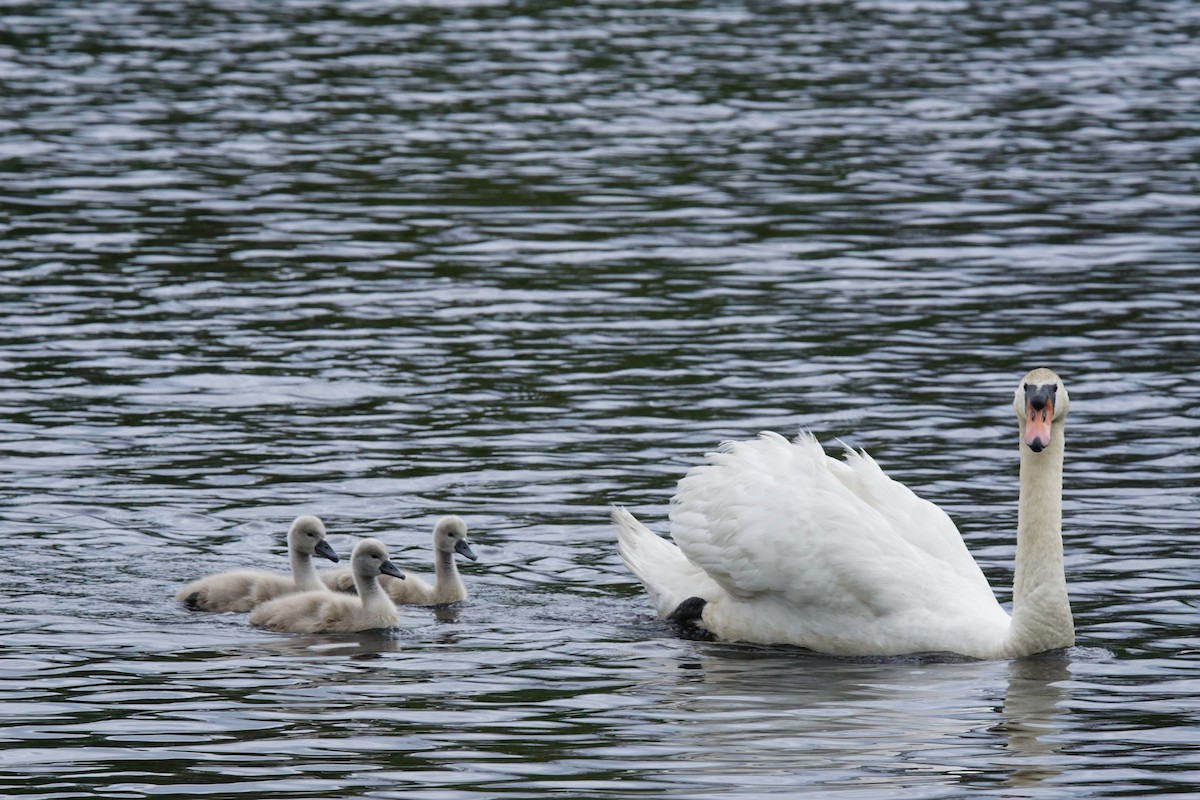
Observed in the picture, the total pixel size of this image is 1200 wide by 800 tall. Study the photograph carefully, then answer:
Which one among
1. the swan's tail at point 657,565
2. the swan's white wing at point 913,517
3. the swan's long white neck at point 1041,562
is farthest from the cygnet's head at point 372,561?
the swan's long white neck at point 1041,562

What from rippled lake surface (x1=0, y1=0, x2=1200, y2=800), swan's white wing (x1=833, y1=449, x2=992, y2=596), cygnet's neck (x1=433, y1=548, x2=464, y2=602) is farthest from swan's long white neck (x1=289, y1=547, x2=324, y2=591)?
swan's white wing (x1=833, y1=449, x2=992, y2=596)

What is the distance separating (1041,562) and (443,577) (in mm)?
3510

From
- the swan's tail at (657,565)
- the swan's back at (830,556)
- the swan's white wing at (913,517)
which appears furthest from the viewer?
the swan's tail at (657,565)

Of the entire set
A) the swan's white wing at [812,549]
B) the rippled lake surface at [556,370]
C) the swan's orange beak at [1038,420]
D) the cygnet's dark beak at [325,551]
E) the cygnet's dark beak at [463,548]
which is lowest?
the rippled lake surface at [556,370]

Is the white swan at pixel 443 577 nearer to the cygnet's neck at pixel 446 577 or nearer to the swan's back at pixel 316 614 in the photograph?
the cygnet's neck at pixel 446 577

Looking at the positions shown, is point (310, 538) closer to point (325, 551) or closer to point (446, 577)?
point (325, 551)

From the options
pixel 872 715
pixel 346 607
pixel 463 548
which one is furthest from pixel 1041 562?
pixel 346 607

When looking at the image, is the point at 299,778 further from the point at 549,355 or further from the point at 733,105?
the point at 733,105

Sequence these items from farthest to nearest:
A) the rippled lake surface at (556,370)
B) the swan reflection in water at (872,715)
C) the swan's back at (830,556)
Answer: the swan's back at (830,556) < the rippled lake surface at (556,370) < the swan reflection in water at (872,715)

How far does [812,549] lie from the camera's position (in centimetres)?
1175

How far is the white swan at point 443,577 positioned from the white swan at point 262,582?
1.79ft

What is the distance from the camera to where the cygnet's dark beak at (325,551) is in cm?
1280

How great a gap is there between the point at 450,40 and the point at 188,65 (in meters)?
4.85

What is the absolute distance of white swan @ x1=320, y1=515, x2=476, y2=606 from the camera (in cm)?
1299
